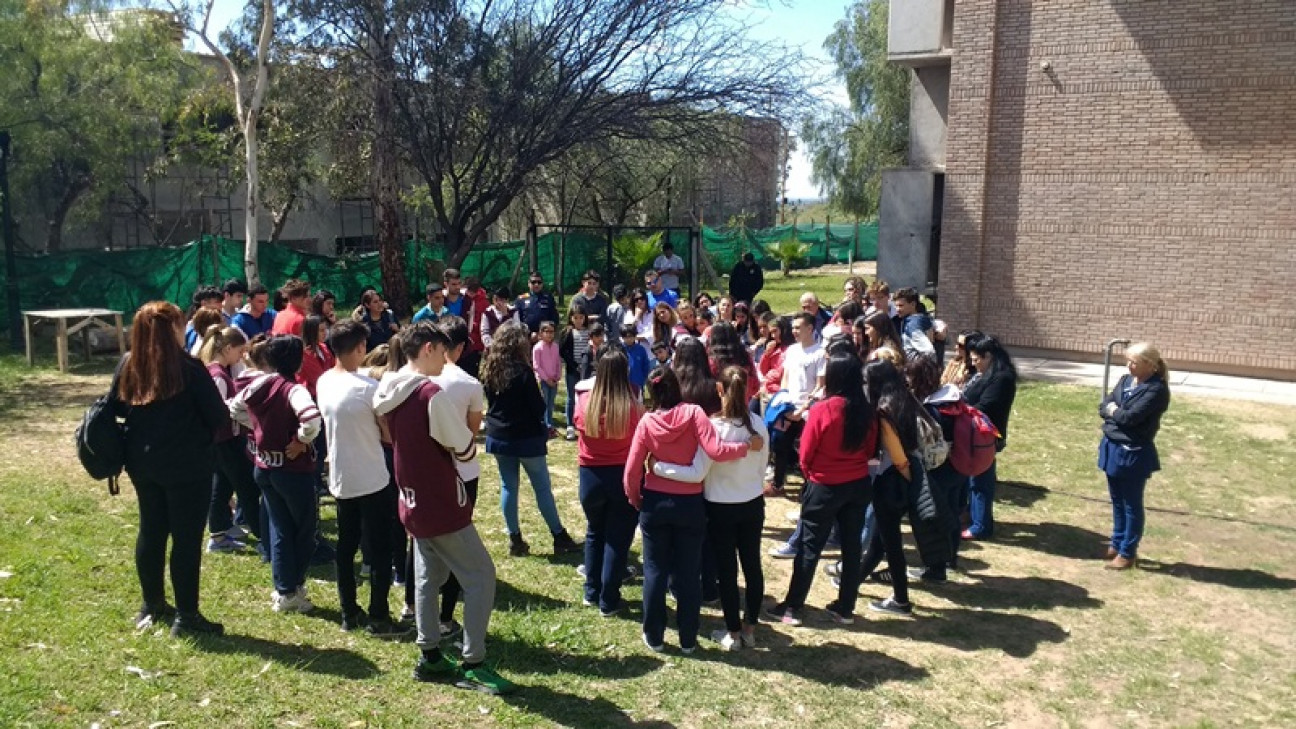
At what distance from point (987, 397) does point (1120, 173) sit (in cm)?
1029

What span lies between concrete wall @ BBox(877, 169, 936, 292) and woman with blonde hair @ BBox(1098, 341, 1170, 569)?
12.0 m

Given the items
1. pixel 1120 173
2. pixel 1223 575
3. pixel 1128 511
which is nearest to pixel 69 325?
pixel 1128 511

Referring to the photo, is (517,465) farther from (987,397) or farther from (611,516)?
(987,397)

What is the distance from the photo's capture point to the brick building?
15188 millimetres

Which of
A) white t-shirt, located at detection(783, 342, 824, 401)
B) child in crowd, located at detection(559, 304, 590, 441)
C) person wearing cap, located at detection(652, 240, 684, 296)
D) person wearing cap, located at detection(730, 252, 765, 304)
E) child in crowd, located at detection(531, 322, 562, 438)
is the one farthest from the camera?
person wearing cap, located at detection(652, 240, 684, 296)

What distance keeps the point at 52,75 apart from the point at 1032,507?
24299 mm

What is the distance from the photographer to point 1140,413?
271 inches

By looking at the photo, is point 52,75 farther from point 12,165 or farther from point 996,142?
point 996,142

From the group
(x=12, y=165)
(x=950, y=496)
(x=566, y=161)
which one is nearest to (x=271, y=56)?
(x=566, y=161)

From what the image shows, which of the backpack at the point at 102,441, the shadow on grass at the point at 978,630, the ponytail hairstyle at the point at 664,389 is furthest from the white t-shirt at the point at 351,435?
the shadow on grass at the point at 978,630

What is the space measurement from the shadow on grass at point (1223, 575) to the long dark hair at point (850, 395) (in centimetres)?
298

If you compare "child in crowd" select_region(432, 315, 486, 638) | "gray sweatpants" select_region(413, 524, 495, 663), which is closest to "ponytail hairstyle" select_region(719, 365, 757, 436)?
"child in crowd" select_region(432, 315, 486, 638)

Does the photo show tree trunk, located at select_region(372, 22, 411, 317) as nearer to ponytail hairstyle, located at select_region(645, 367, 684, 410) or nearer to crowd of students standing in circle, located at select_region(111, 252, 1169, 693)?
crowd of students standing in circle, located at select_region(111, 252, 1169, 693)

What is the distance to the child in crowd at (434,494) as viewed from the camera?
476cm
